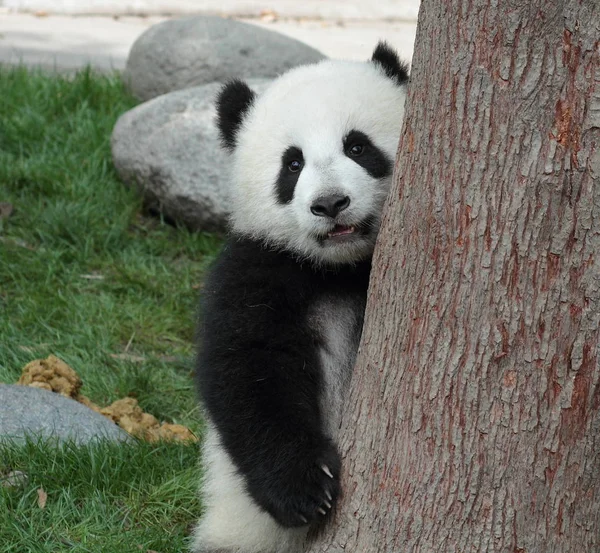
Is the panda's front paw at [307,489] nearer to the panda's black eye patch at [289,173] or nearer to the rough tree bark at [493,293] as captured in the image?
the rough tree bark at [493,293]

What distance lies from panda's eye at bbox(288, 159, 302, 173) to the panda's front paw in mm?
1016

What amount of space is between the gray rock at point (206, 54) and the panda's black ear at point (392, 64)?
362 centimetres

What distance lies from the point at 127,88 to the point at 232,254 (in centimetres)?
464

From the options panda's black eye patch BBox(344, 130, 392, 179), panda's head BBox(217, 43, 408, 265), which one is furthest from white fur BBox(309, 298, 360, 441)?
panda's black eye patch BBox(344, 130, 392, 179)

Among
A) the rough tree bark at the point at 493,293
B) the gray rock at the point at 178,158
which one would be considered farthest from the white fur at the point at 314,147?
the gray rock at the point at 178,158

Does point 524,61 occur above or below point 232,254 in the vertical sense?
above

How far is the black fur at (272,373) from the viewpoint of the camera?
2.82 m

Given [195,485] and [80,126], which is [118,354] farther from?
[80,126]

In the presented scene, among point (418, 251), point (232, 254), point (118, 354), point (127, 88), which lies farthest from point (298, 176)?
point (127, 88)

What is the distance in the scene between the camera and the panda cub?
9.52ft

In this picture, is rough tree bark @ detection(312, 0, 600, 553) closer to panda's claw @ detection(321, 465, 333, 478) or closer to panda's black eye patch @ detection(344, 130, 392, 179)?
panda's claw @ detection(321, 465, 333, 478)

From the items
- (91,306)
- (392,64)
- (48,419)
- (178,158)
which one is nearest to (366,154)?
(392,64)

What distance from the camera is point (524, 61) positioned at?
2143mm

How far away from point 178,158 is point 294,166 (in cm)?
309
